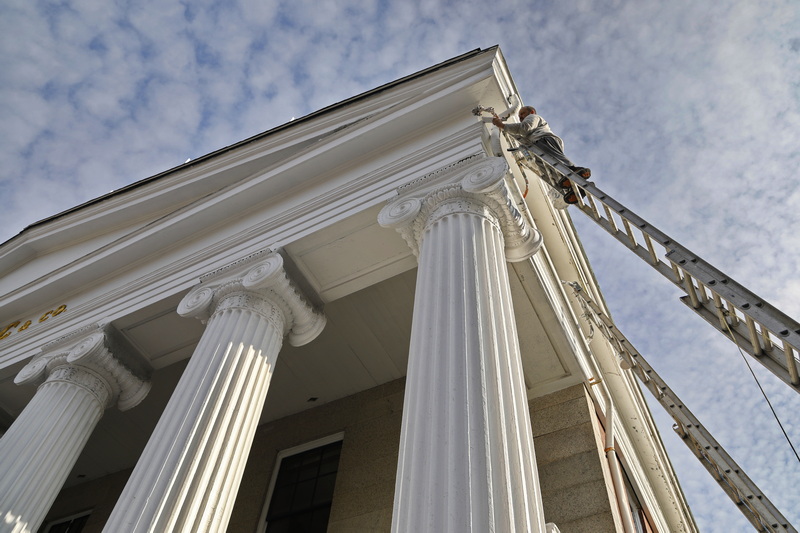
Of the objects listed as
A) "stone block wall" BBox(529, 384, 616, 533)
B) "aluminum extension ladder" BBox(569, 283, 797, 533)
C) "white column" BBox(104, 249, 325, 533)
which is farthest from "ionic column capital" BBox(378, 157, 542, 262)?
"stone block wall" BBox(529, 384, 616, 533)

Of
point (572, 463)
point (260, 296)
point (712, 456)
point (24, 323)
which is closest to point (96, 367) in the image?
point (260, 296)

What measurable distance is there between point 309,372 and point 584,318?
5195 millimetres

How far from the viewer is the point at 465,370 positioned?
5480 mm

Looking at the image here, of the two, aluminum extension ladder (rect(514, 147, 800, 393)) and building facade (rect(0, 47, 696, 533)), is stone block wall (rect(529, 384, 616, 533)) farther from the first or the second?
aluminum extension ladder (rect(514, 147, 800, 393))

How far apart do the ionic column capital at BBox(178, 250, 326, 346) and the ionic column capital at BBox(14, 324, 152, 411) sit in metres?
1.76

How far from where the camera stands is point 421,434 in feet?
16.6

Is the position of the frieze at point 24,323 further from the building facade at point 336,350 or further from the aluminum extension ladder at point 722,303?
the aluminum extension ladder at point 722,303

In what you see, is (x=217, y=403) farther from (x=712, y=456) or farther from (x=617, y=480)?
(x=712, y=456)

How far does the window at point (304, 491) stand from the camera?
34.2ft

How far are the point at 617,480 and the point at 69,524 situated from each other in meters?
11.1

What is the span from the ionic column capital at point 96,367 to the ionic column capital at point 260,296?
5.77 ft

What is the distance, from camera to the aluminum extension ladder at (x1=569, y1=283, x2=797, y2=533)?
7.45 meters

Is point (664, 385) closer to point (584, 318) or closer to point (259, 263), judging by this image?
point (584, 318)

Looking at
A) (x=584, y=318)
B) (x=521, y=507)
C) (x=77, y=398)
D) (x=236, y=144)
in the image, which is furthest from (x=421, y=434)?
(x=236, y=144)
